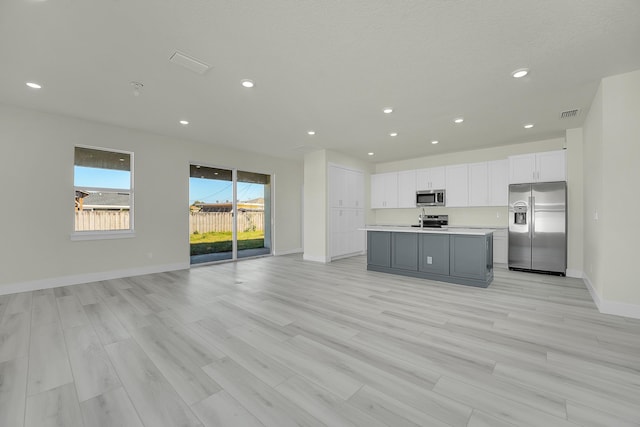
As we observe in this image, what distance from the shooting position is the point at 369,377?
6.28 ft

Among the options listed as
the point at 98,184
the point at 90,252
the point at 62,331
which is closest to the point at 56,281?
the point at 90,252

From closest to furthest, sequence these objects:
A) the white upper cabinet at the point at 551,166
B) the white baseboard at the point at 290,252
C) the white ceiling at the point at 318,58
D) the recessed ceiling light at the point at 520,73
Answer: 1. the white ceiling at the point at 318,58
2. the recessed ceiling light at the point at 520,73
3. the white upper cabinet at the point at 551,166
4. the white baseboard at the point at 290,252

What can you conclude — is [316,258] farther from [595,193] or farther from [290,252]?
[595,193]

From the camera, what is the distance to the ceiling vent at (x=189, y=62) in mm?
2746

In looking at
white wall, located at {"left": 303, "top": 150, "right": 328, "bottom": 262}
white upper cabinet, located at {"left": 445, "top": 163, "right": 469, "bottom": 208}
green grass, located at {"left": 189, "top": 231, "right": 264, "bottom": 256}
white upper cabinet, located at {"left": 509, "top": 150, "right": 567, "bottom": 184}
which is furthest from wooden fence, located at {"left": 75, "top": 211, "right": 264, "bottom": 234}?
white upper cabinet, located at {"left": 509, "top": 150, "right": 567, "bottom": 184}

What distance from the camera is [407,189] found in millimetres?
7586

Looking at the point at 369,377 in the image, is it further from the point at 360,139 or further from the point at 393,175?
the point at 393,175

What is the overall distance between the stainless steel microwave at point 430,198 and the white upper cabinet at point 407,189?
0.55 ft

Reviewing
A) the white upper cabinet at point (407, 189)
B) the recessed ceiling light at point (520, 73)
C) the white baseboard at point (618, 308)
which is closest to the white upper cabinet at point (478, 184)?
the white upper cabinet at point (407, 189)

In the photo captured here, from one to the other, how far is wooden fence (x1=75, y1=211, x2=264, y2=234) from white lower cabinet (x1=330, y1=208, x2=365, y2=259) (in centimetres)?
226

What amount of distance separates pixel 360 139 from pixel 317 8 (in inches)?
152

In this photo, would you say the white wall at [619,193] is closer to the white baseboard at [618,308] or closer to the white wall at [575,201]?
the white baseboard at [618,308]

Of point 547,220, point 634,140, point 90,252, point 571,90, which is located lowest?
point 90,252

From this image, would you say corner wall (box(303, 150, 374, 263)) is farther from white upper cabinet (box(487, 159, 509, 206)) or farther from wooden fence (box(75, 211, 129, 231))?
wooden fence (box(75, 211, 129, 231))
